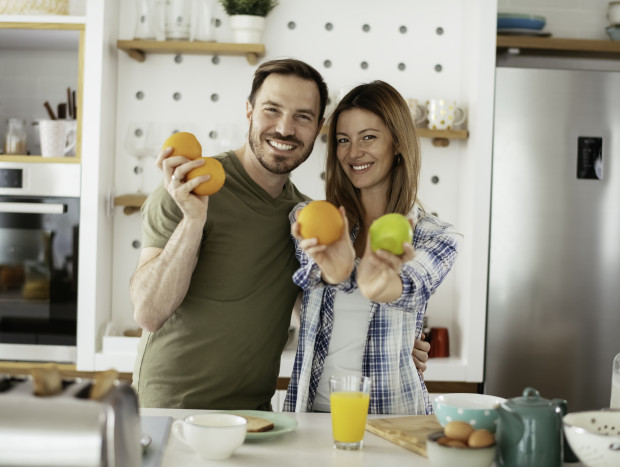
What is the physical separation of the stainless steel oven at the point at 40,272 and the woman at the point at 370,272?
4.63 feet

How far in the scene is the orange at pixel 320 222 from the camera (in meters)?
1.47

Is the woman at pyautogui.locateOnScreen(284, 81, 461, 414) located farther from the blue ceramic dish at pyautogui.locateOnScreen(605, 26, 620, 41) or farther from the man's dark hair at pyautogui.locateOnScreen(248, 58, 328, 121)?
the blue ceramic dish at pyautogui.locateOnScreen(605, 26, 620, 41)

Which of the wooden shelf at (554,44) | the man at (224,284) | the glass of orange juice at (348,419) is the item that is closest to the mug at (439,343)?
the wooden shelf at (554,44)

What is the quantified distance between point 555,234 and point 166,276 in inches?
70.6

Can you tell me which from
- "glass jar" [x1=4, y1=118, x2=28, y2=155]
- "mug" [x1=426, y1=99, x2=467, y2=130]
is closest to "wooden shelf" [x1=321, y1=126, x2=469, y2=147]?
"mug" [x1=426, y1=99, x2=467, y2=130]

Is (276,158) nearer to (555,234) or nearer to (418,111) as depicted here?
(418,111)

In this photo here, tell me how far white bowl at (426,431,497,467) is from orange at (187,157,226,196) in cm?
75

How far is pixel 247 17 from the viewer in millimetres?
3125

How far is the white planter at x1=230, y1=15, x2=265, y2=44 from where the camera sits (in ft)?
10.3

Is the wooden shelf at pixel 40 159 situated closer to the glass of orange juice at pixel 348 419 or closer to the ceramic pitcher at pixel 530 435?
the glass of orange juice at pixel 348 419

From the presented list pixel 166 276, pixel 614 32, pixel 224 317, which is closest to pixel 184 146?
pixel 166 276

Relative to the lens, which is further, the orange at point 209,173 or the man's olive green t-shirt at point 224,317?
the man's olive green t-shirt at point 224,317

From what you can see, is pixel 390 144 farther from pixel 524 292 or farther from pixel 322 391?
pixel 524 292

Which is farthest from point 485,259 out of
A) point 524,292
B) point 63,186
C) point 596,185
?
point 63,186
